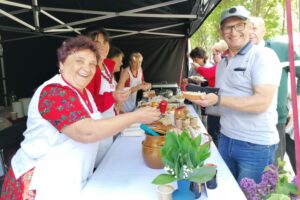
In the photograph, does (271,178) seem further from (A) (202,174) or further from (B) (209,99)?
(B) (209,99)

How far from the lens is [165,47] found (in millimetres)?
6293

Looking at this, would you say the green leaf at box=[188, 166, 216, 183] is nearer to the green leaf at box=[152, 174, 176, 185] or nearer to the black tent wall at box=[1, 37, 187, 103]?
the green leaf at box=[152, 174, 176, 185]

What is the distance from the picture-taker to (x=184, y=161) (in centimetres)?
106

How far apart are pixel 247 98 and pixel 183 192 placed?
0.71 metres

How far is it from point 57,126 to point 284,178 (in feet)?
2.96

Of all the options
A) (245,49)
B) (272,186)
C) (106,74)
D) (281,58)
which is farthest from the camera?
(106,74)

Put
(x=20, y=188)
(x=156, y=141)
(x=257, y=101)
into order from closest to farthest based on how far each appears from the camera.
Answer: (x=20, y=188) → (x=156, y=141) → (x=257, y=101)

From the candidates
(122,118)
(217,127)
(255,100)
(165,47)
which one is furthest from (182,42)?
Result: (122,118)

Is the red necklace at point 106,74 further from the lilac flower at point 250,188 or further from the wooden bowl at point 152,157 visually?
the lilac flower at point 250,188

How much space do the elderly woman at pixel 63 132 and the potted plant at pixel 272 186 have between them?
0.54 m

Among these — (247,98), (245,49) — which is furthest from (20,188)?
(245,49)

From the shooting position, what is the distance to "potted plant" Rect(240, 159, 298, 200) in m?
0.88

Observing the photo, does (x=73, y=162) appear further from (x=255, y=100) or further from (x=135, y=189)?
(x=255, y=100)

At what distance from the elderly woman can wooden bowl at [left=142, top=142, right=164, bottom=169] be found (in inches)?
7.1
